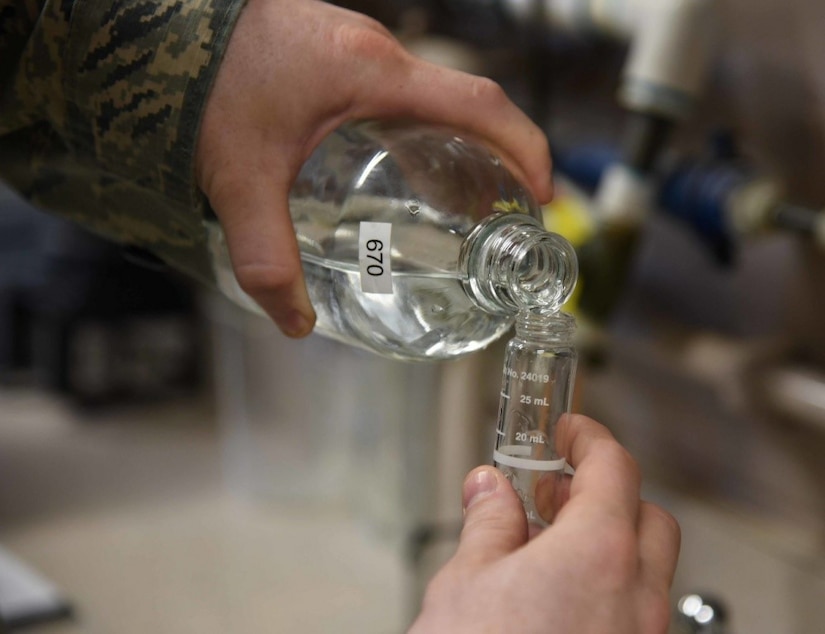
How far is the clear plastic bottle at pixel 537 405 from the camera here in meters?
0.38

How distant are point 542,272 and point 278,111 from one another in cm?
14


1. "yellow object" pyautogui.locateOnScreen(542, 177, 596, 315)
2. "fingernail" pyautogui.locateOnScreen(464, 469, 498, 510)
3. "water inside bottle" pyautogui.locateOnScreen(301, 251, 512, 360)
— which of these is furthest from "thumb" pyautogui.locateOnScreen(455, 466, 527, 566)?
"yellow object" pyautogui.locateOnScreen(542, 177, 596, 315)

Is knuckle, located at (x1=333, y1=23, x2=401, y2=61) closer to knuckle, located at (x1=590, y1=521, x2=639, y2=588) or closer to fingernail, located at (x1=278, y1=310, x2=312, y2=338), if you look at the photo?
fingernail, located at (x1=278, y1=310, x2=312, y2=338)

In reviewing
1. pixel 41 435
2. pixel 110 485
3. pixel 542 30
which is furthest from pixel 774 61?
pixel 41 435

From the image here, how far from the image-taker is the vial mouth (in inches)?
15.6

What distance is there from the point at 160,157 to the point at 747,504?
631mm

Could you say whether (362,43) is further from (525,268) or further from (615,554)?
(615,554)

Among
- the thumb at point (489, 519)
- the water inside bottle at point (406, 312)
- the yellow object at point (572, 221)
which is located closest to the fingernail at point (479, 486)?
the thumb at point (489, 519)

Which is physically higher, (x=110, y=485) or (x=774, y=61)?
(x=774, y=61)

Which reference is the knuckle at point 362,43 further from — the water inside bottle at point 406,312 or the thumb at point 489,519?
the thumb at point 489,519

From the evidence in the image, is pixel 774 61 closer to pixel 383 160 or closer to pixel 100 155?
pixel 383 160

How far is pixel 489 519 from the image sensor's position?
13.1 inches

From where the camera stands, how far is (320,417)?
1082mm

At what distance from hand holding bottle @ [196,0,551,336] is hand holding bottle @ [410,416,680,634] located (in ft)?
0.48
